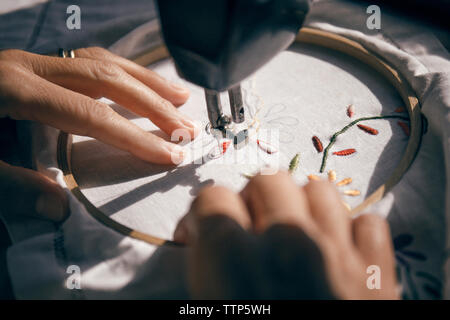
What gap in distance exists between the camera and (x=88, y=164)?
1.98 ft

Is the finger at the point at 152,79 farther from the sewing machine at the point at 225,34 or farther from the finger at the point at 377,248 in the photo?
the finger at the point at 377,248

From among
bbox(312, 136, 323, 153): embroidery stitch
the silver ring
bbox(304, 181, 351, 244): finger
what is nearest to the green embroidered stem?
bbox(312, 136, 323, 153): embroidery stitch

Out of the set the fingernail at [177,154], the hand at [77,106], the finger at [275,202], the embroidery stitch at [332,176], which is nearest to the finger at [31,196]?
the hand at [77,106]

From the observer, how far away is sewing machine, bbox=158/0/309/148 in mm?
386

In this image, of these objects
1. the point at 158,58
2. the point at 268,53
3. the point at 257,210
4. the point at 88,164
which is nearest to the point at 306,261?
the point at 257,210

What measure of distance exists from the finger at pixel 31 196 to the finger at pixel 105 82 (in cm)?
18

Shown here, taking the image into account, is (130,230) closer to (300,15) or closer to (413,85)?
(300,15)

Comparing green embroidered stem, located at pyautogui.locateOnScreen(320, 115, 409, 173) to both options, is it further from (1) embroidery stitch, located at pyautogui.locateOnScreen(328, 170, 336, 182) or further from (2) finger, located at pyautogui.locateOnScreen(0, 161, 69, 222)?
(2) finger, located at pyautogui.locateOnScreen(0, 161, 69, 222)

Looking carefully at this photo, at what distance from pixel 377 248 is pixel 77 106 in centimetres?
46

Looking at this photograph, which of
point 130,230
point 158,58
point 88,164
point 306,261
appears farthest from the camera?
point 158,58

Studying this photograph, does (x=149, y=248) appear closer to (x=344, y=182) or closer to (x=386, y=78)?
(x=344, y=182)

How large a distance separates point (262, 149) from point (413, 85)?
27cm

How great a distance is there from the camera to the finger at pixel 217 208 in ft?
1.29

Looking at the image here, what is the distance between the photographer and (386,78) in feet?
2.19
